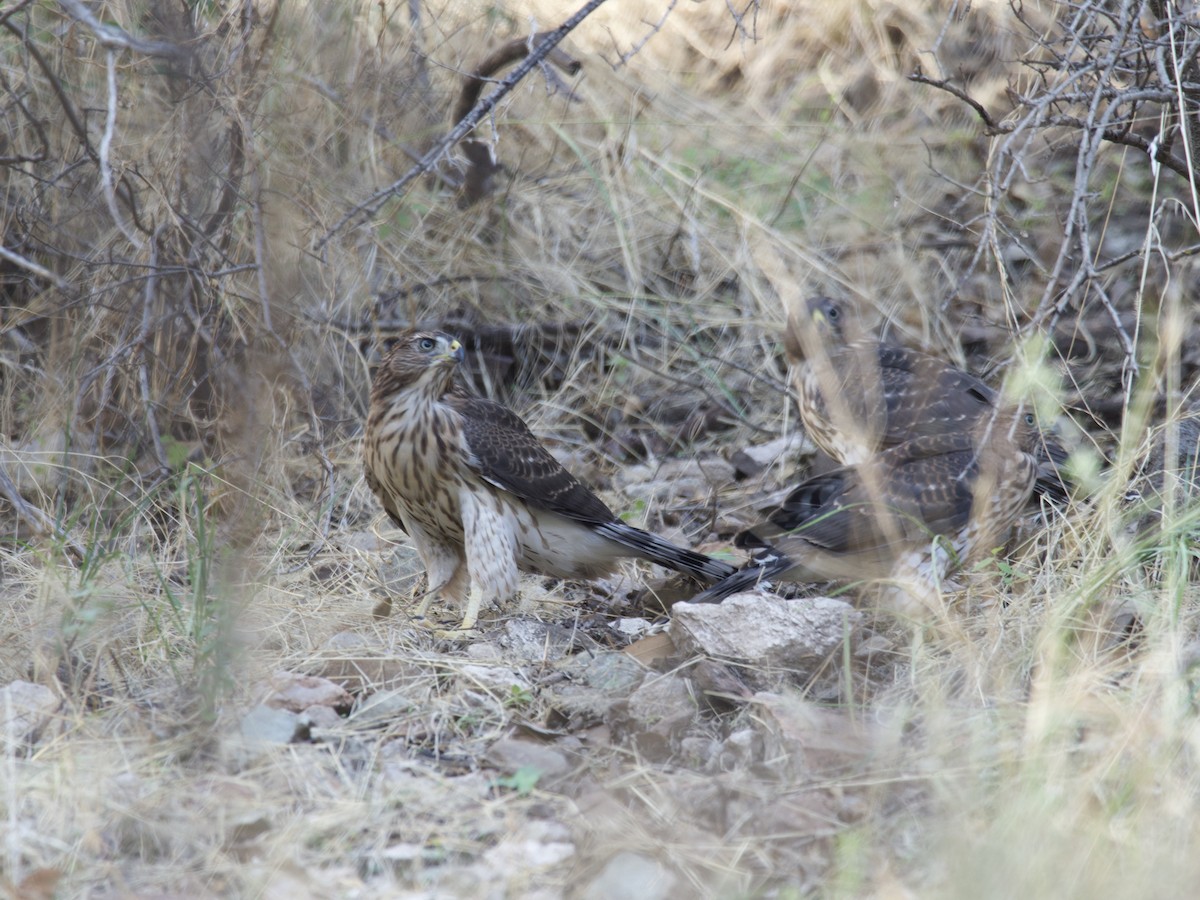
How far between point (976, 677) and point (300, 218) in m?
3.37

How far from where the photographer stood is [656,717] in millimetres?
3338

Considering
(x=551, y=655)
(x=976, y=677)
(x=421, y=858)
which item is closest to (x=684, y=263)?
(x=551, y=655)

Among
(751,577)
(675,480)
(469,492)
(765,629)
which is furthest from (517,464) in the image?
(765,629)

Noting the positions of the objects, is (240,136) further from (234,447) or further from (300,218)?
(234,447)

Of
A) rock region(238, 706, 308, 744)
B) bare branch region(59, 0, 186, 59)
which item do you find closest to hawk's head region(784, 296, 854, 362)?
rock region(238, 706, 308, 744)

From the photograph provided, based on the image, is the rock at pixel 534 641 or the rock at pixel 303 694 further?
the rock at pixel 534 641

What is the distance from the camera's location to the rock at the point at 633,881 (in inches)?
98.1

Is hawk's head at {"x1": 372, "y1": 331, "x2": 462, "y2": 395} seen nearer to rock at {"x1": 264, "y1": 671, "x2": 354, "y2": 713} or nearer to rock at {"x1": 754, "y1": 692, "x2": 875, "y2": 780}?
rock at {"x1": 264, "y1": 671, "x2": 354, "y2": 713}

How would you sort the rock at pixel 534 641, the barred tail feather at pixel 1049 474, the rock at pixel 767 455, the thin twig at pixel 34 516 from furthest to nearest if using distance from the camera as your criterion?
the rock at pixel 767 455 < the barred tail feather at pixel 1049 474 < the thin twig at pixel 34 516 < the rock at pixel 534 641

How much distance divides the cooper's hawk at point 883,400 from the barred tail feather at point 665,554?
2.34ft

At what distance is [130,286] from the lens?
507cm

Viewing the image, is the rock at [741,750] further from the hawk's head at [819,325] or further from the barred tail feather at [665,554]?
the hawk's head at [819,325]

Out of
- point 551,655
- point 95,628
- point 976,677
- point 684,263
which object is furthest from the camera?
point 684,263

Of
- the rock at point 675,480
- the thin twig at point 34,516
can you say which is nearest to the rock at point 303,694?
the thin twig at point 34,516
